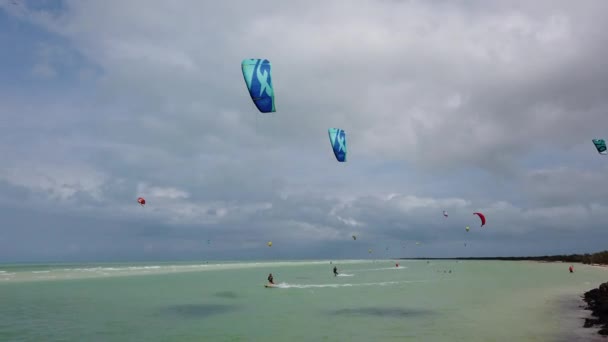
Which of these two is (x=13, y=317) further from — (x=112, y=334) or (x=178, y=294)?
(x=178, y=294)

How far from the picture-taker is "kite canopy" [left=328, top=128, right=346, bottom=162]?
36.4m

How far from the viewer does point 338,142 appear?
36.8 meters

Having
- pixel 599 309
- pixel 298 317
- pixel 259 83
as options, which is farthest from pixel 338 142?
pixel 599 309

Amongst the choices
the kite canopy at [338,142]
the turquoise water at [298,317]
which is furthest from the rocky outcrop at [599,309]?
the kite canopy at [338,142]

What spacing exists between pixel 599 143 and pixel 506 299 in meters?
13.5

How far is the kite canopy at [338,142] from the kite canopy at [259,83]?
35.4 feet

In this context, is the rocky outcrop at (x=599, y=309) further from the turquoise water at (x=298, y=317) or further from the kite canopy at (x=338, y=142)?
the kite canopy at (x=338, y=142)

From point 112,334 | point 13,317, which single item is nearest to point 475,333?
point 112,334

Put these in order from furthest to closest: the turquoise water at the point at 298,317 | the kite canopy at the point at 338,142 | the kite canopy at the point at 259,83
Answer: the kite canopy at the point at 338,142
the kite canopy at the point at 259,83
the turquoise water at the point at 298,317

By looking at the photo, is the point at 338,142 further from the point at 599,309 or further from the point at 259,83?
the point at 599,309

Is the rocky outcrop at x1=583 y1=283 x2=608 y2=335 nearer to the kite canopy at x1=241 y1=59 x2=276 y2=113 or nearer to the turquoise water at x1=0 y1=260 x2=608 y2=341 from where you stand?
the turquoise water at x1=0 y1=260 x2=608 y2=341

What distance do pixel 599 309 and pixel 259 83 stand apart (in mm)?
22862

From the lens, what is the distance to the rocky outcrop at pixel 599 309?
23438mm

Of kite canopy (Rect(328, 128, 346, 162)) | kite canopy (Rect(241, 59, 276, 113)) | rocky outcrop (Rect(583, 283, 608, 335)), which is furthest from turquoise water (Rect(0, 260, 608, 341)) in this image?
kite canopy (Rect(241, 59, 276, 113))
